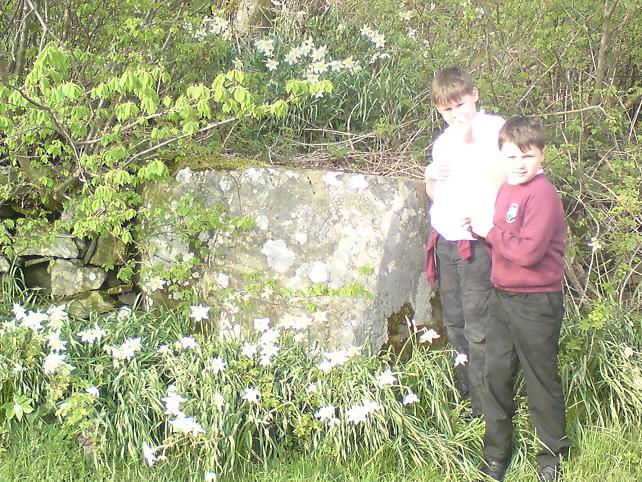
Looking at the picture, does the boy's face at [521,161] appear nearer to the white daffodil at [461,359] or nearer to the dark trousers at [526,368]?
the dark trousers at [526,368]

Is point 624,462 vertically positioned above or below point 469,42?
below

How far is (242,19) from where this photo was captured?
547 centimetres

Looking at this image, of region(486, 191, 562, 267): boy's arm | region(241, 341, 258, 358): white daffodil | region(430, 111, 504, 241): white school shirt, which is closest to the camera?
region(486, 191, 562, 267): boy's arm

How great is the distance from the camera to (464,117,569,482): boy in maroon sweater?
263cm

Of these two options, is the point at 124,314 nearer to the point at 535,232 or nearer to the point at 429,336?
the point at 429,336

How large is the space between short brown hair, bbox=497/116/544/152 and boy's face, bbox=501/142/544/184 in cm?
1

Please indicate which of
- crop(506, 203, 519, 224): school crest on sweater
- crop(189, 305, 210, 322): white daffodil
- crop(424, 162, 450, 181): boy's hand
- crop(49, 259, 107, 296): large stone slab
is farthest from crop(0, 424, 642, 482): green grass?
crop(424, 162, 450, 181): boy's hand

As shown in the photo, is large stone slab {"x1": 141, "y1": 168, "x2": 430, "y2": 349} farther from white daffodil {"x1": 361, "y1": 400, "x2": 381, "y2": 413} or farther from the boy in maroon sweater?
the boy in maroon sweater

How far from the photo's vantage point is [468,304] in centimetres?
302

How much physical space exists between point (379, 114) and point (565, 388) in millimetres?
2170

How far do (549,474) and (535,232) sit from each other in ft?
3.68

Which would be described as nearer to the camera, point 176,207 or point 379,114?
point 176,207

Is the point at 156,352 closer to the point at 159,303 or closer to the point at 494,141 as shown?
the point at 159,303

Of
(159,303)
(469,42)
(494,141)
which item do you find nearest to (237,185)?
(159,303)
